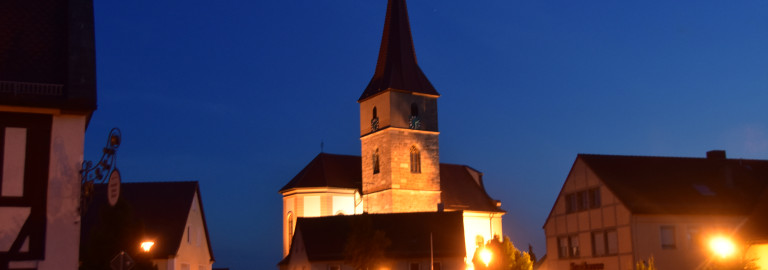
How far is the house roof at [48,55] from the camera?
16.6m

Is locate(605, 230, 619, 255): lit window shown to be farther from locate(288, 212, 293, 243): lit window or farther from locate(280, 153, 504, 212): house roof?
locate(288, 212, 293, 243): lit window

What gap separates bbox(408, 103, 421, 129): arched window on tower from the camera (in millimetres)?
73438

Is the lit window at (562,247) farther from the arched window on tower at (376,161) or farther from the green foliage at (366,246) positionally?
the arched window on tower at (376,161)

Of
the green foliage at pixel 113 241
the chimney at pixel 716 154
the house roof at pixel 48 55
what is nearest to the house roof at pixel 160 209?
the green foliage at pixel 113 241

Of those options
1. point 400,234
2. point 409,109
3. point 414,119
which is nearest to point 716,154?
point 400,234

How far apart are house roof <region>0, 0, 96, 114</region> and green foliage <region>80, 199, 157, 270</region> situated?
371 inches

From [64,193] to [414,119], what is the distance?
5793cm

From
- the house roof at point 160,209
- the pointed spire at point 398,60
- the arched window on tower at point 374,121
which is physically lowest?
the house roof at point 160,209

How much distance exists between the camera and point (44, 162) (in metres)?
16.6

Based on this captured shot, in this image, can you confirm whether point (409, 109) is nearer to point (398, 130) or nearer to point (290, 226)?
point (398, 130)

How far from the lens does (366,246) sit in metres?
48.0

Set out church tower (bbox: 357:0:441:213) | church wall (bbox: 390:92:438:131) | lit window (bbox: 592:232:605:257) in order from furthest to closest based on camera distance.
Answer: church wall (bbox: 390:92:438:131)
church tower (bbox: 357:0:441:213)
lit window (bbox: 592:232:605:257)

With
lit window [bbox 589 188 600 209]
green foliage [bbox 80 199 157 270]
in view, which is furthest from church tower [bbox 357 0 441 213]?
green foliage [bbox 80 199 157 270]

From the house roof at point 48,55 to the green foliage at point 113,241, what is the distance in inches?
371
